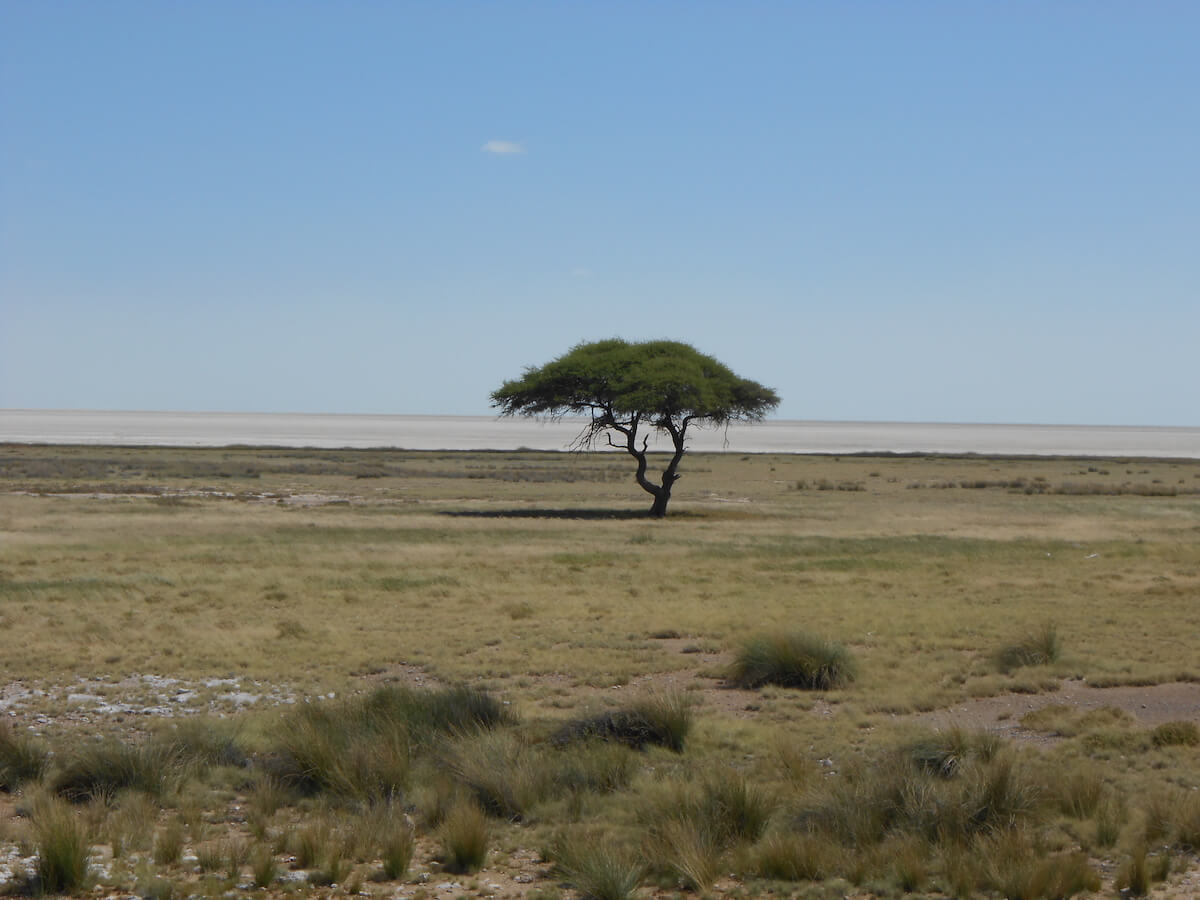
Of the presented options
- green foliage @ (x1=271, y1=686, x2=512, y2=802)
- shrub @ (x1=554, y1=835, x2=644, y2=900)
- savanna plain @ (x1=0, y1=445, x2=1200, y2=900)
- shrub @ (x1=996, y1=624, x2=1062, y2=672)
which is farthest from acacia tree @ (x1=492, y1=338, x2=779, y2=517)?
shrub @ (x1=554, y1=835, x2=644, y2=900)

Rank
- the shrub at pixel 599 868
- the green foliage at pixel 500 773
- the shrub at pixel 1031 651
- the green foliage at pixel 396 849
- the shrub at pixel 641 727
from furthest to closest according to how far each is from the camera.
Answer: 1. the shrub at pixel 1031 651
2. the shrub at pixel 641 727
3. the green foliage at pixel 500 773
4. the green foliage at pixel 396 849
5. the shrub at pixel 599 868

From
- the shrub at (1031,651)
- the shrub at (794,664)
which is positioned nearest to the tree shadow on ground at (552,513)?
the shrub at (1031,651)

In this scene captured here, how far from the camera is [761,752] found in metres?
11.8

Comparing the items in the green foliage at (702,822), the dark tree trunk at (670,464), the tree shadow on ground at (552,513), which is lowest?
the tree shadow on ground at (552,513)

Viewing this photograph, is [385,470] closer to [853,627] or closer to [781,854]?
[853,627]

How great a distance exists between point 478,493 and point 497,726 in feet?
155

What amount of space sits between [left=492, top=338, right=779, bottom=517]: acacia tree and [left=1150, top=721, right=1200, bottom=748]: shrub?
109 feet

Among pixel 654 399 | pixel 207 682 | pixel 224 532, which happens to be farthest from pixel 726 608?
pixel 654 399

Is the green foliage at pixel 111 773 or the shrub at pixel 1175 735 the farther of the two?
the shrub at pixel 1175 735

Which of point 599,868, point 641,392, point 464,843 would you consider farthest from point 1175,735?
point 641,392

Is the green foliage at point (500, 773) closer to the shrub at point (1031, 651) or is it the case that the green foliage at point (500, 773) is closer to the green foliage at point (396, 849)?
the green foliage at point (396, 849)

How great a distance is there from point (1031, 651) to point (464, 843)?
36.0 ft

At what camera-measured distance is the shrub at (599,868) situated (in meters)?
7.79

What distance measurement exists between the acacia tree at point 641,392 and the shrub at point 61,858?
123 feet
